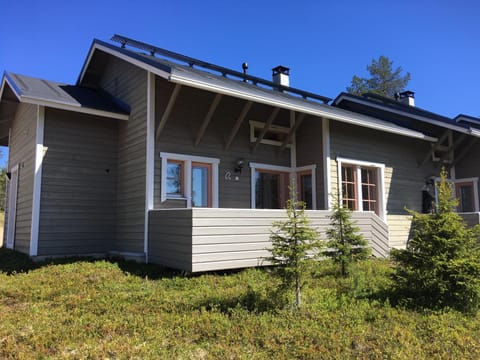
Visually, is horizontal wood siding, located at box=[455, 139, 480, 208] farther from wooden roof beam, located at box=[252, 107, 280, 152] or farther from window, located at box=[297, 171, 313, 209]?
wooden roof beam, located at box=[252, 107, 280, 152]

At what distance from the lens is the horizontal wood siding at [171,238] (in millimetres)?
5625

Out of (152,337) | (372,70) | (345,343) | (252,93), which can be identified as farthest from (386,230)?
Result: (372,70)

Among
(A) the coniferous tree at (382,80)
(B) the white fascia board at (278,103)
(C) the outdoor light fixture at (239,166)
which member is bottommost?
(C) the outdoor light fixture at (239,166)

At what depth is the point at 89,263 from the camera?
655 cm

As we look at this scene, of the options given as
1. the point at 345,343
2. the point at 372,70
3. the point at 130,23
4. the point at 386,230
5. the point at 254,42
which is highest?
the point at 372,70

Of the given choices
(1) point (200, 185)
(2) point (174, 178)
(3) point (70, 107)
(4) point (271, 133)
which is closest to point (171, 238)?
(2) point (174, 178)

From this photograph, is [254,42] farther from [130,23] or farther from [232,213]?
[232,213]

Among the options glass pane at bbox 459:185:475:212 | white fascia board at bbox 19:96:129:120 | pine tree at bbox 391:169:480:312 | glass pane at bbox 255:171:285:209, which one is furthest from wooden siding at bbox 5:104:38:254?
glass pane at bbox 459:185:475:212

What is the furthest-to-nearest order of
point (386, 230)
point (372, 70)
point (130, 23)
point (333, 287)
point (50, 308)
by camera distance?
point (372, 70)
point (130, 23)
point (386, 230)
point (333, 287)
point (50, 308)

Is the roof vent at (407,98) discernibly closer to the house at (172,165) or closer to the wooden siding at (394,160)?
the wooden siding at (394,160)

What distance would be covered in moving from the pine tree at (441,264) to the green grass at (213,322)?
275 mm

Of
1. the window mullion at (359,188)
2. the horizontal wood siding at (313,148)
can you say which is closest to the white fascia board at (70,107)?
the horizontal wood siding at (313,148)

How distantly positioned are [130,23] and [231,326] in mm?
10236

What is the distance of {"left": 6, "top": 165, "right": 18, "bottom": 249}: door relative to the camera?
911cm
